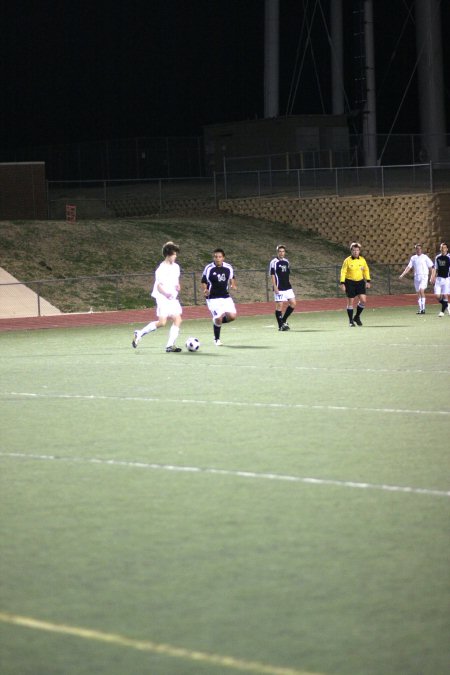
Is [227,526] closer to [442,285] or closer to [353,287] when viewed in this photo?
[353,287]

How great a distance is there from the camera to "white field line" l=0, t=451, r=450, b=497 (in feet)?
29.0

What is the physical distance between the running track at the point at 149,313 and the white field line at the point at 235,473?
67.1 feet

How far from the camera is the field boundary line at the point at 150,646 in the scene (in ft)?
17.0

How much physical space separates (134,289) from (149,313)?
4.19 m

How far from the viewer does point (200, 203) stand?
52.7 metres

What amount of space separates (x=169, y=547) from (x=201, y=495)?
156cm

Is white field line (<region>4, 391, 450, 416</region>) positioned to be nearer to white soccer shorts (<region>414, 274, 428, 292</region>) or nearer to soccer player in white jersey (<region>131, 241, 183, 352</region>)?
soccer player in white jersey (<region>131, 241, 183, 352</region>)

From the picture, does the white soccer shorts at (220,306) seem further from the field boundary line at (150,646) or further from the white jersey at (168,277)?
the field boundary line at (150,646)

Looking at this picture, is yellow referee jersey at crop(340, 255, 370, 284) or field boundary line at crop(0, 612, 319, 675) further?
yellow referee jersey at crop(340, 255, 370, 284)

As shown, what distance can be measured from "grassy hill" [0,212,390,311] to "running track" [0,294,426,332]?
5.38ft

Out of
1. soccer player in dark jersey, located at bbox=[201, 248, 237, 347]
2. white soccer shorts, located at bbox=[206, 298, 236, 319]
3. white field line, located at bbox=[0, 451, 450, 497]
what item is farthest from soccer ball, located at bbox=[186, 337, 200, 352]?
white field line, located at bbox=[0, 451, 450, 497]

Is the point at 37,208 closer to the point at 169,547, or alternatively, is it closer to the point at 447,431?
the point at 447,431

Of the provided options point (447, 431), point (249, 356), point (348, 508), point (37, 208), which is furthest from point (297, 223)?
point (348, 508)

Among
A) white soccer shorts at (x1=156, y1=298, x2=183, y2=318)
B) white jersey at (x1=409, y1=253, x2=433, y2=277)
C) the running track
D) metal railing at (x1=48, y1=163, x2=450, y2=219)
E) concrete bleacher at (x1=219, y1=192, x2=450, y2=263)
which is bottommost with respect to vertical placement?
the running track
